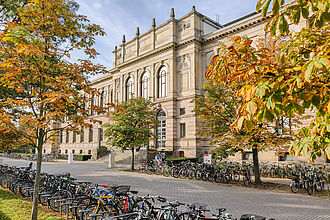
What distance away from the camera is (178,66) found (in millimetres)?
33000

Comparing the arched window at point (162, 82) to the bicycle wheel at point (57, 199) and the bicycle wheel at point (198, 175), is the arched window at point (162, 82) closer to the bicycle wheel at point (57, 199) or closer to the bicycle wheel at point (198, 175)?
the bicycle wheel at point (198, 175)

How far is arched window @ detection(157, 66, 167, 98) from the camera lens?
34688 mm

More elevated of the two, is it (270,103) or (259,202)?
(270,103)

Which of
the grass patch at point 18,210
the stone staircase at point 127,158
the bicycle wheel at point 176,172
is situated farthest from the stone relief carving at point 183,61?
the grass patch at point 18,210

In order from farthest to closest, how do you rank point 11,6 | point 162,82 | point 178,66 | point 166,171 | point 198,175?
point 162,82 < point 178,66 < point 166,171 < point 198,175 < point 11,6

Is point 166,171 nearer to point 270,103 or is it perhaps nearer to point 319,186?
point 319,186

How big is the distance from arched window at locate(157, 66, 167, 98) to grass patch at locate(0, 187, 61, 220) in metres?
26.1

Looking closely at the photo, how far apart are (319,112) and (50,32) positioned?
7.74 meters

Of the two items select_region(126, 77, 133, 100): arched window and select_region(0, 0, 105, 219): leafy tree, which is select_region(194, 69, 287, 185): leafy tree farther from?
select_region(126, 77, 133, 100): arched window

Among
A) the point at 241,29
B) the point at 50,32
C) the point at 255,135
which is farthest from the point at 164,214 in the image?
the point at 241,29

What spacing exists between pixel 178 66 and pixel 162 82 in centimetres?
355

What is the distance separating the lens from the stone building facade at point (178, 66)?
29333mm

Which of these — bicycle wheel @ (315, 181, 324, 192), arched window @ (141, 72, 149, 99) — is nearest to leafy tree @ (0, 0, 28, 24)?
bicycle wheel @ (315, 181, 324, 192)

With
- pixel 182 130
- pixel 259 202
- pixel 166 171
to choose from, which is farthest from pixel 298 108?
pixel 182 130
